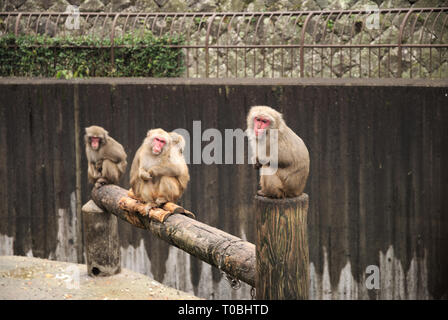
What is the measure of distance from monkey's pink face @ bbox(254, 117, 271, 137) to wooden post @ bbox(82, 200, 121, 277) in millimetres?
2519

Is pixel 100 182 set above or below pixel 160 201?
above

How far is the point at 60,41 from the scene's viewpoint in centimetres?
850

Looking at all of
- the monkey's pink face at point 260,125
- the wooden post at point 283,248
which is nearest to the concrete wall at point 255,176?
the monkey's pink face at point 260,125

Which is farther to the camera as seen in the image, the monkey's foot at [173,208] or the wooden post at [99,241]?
the wooden post at [99,241]

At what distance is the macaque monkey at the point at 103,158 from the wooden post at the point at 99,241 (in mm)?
297

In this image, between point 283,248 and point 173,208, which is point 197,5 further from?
point 283,248

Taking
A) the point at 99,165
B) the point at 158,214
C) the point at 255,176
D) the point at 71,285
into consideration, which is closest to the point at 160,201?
the point at 158,214

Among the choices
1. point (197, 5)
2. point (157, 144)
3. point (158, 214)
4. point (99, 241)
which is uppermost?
point (197, 5)

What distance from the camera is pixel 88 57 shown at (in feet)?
27.6

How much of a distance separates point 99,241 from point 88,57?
10.7ft

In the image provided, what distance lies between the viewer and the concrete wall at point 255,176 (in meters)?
6.79

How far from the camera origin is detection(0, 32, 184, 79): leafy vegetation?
8281mm

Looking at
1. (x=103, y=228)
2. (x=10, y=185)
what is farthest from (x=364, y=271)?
(x=10, y=185)

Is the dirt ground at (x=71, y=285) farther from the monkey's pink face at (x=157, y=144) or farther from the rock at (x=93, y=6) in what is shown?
the rock at (x=93, y=6)
